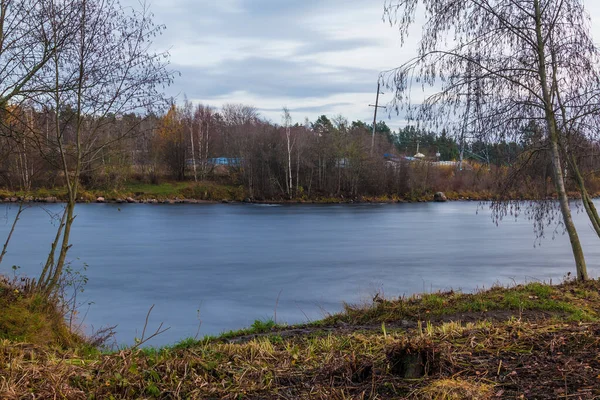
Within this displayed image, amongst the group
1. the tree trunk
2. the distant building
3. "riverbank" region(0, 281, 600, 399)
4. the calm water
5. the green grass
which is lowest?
the calm water

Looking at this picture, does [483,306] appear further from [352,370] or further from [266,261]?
[266,261]

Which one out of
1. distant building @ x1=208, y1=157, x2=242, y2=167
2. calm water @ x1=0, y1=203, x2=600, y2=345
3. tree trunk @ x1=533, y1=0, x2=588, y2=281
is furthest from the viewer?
distant building @ x1=208, y1=157, x2=242, y2=167

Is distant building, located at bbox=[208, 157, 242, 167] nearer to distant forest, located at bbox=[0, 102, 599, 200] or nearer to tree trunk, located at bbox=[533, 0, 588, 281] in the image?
distant forest, located at bbox=[0, 102, 599, 200]

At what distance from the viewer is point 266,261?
21.9 m

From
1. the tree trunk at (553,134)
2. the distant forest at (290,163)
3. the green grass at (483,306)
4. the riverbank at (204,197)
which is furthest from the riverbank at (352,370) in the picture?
the riverbank at (204,197)

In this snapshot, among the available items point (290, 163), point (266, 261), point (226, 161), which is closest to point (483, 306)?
point (266, 261)

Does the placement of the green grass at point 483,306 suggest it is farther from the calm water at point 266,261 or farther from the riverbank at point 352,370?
the riverbank at point 352,370

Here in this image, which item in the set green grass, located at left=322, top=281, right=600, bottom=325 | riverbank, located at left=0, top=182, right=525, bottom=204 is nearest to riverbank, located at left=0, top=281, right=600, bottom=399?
green grass, located at left=322, top=281, right=600, bottom=325

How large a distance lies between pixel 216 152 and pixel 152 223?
29.4 meters

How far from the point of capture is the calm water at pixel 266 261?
13.7 meters

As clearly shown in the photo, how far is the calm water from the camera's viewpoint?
13688 mm

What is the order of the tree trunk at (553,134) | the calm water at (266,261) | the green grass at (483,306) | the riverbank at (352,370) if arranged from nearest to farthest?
the riverbank at (352,370)
the green grass at (483,306)
the tree trunk at (553,134)
the calm water at (266,261)

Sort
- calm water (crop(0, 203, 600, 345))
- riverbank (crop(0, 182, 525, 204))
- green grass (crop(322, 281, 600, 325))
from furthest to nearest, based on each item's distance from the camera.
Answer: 1. riverbank (crop(0, 182, 525, 204))
2. calm water (crop(0, 203, 600, 345))
3. green grass (crop(322, 281, 600, 325))

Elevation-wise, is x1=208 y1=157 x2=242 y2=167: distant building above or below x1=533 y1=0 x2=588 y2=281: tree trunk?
above
